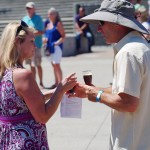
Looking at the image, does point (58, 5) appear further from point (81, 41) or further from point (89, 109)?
point (89, 109)

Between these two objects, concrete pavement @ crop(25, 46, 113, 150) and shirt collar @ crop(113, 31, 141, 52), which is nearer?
shirt collar @ crop(113, 31, 141, 52)

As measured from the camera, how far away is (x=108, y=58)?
619 inches

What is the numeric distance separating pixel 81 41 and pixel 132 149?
15.5 meters

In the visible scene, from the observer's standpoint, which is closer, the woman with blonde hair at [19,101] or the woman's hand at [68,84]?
the woman with blonde hair at [19,101]

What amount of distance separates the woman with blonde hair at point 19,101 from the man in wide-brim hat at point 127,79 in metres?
0.37

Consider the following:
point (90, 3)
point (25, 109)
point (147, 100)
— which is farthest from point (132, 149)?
point (90, 3)

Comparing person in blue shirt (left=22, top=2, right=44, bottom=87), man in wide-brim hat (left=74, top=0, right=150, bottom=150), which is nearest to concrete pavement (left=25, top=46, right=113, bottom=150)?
person in blue shirt (left=22, top=2, right=44, bottom=87)

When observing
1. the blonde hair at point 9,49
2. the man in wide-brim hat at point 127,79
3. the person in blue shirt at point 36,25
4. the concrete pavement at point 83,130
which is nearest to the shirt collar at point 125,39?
the man in wide-brim hat at point 127,79

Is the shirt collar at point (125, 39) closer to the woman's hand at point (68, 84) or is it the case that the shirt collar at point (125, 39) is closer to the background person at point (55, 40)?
the woman's hand at point (68, 84)

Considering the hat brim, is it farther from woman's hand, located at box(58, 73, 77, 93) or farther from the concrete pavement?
the concrete pavement

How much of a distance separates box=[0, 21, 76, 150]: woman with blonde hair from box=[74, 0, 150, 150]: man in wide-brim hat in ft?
1.23

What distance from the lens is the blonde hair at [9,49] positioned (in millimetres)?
3059

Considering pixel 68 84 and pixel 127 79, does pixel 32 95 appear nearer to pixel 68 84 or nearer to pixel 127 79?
pixel 68 84

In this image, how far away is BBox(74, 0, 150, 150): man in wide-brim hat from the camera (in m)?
2.64
